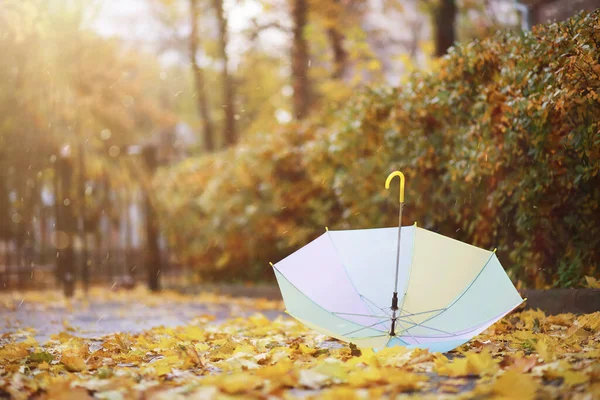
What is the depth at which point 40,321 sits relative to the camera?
26.7 feet

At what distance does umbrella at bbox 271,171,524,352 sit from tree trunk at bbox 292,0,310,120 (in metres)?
10.3

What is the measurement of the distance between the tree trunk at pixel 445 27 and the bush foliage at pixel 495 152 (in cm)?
258

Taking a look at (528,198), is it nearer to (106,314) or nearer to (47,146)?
(106,314)

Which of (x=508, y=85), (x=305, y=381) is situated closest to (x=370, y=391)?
(x=305, y=381)

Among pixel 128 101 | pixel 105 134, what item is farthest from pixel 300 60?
pixel 105 134

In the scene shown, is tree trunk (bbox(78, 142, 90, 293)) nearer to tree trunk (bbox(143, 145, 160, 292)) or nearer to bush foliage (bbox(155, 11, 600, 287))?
tree trunk (bbox(143, 145, 160, 292))

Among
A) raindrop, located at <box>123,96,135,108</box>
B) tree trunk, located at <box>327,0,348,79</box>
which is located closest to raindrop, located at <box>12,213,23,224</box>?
raindrop, located at <box>123,96,135,108</box>

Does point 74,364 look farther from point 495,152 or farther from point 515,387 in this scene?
point 495,152

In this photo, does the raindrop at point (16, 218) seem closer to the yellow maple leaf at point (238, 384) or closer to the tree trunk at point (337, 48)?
the tree trunk at point (337, 48)

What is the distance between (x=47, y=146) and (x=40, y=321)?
7574 millimetres

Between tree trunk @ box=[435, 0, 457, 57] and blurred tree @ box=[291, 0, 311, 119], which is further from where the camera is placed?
blurred tree @ box=[291, 0, 311, 119]

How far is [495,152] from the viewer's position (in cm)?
629

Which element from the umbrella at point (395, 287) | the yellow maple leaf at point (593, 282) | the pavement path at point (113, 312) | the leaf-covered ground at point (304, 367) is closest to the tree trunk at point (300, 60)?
the pavement path at point (113, 312)

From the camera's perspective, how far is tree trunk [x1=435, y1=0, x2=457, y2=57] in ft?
36.8
